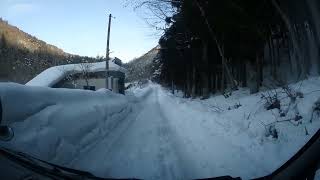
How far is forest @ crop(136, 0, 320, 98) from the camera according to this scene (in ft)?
57.6

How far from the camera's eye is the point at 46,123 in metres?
7.07

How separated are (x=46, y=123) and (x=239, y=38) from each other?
19339 mm

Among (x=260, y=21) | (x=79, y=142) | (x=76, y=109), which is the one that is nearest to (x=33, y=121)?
(x=79, y=142)

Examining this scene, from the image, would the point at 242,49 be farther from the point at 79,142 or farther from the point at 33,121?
the point at 33,121

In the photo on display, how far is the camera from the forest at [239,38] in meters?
17.5

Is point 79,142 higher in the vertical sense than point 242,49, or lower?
lower

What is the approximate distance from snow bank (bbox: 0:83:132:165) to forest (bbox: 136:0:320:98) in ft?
24.9

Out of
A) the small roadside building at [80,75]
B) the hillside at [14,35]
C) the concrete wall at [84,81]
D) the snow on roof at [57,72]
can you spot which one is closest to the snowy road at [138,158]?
the hillside at [14,35]

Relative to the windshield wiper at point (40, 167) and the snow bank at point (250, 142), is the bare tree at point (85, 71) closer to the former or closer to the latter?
the snow bank at point (250, 142)

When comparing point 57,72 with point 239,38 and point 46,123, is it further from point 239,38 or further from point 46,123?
point 46,123

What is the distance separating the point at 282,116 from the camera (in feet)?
29.5

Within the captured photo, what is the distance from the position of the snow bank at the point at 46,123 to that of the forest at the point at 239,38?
758 centimetres

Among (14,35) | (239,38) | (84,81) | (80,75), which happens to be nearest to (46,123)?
(14,35)

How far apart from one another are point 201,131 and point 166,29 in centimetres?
1885
